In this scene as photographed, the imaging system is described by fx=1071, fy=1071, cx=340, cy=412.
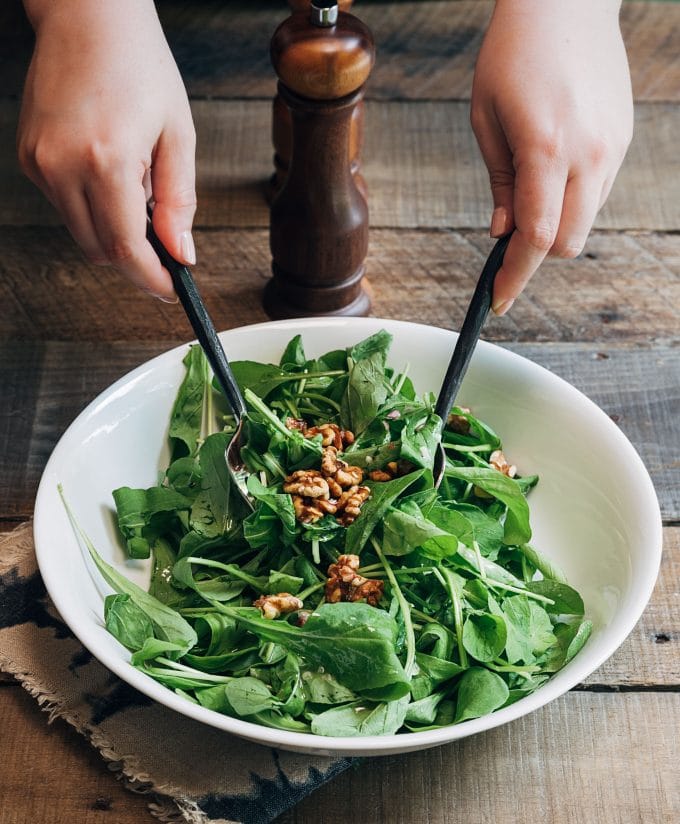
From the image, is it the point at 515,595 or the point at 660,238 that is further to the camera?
the point at 660,238

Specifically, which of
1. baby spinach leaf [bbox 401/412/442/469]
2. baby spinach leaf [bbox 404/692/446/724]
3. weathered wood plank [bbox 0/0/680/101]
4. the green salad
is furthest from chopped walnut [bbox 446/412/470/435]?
weathered wood plank [bbox 0/0/680/101]

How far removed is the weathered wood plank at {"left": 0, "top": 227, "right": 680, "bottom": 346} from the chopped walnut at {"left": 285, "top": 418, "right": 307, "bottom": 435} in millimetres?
364

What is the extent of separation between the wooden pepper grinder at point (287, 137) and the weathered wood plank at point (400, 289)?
0.37ft

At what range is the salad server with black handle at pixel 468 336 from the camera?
1044mm

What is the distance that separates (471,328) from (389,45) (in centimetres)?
100

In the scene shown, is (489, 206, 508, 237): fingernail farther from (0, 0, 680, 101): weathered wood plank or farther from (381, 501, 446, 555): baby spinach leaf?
(0, 0, 680, 101): weathered wood plank

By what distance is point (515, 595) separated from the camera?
1.01 metres

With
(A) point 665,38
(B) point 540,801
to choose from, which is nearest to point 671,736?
(B) point 540,801

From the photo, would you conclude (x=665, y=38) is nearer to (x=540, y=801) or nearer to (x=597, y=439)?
(x=597, y=439)

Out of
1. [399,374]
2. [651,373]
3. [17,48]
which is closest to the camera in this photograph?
[399,374]

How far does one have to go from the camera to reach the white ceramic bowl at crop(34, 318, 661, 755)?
3.07ft

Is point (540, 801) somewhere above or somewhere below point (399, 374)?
Answer: below

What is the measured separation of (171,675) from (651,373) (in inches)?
31.7

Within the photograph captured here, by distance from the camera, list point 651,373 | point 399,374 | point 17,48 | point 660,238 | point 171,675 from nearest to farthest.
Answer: point 171,675, point 399,374, point 651,373, point 660,238, point 17,48
